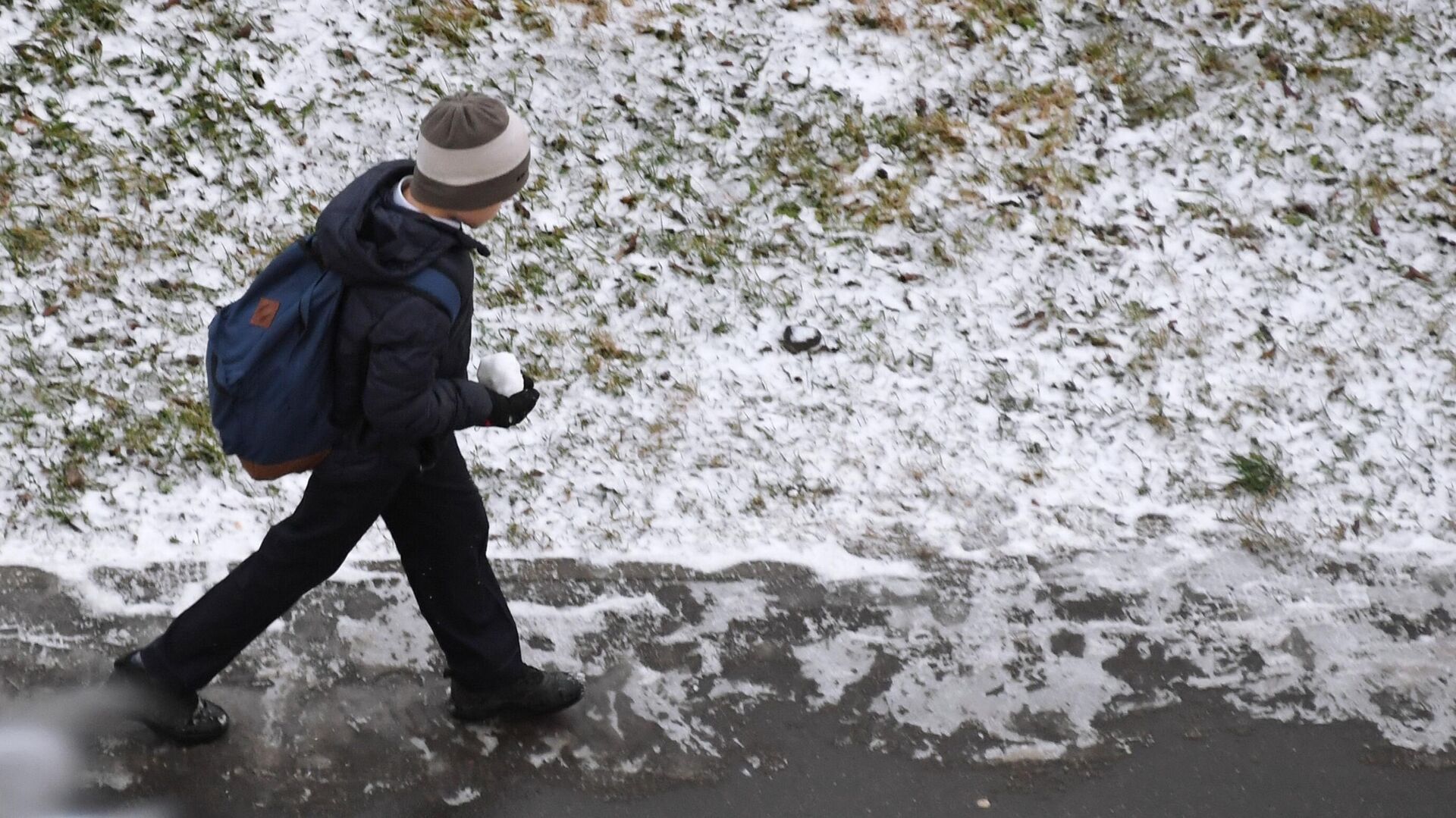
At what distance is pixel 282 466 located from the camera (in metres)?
2.90

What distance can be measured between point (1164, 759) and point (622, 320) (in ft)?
8.49

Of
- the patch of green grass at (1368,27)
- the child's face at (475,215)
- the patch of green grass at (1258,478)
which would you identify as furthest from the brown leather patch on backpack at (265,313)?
the patch of green grass at (1368,27)

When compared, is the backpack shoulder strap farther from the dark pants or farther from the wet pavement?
the wet pavement

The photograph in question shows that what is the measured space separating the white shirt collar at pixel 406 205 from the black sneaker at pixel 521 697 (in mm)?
1382

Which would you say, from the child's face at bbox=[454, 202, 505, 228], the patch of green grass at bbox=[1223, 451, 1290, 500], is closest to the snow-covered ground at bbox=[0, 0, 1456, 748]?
the patch of green grass at bbox=[1223, 451, 1290, 500]

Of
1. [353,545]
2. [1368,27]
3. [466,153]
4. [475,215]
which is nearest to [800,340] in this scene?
[353,545]

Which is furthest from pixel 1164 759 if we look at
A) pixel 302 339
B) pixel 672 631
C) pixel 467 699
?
pixel 302 339

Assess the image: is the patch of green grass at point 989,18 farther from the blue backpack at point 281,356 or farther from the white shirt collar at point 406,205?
the blue backpack at point 281,356

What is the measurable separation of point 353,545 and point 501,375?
625 millimetres

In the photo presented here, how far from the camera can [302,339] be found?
2750mm

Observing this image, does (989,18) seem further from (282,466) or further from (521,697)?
(282,466)

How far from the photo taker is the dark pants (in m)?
2.98

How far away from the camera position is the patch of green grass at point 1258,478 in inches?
180

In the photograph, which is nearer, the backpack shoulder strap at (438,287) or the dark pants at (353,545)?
the backpack shoulder strap at (438,287)
